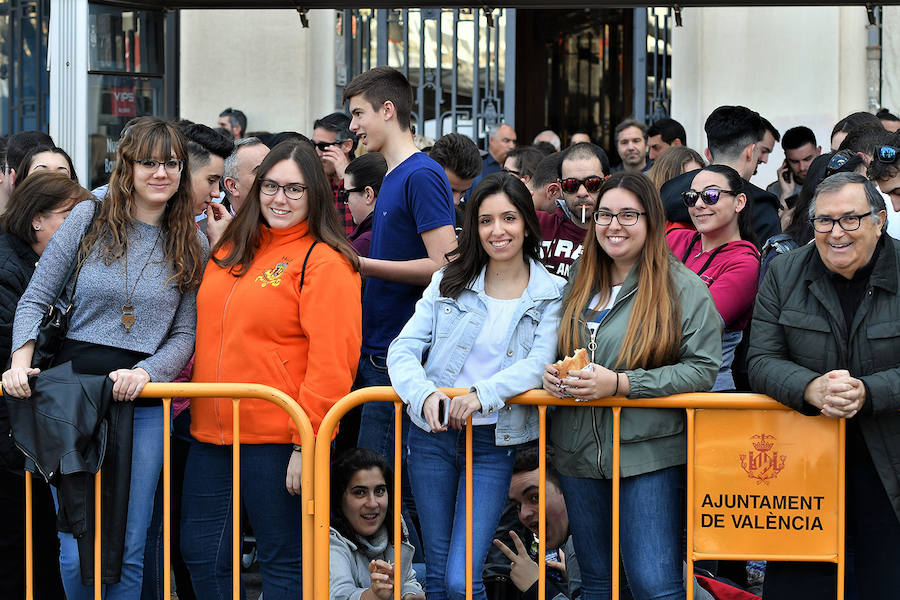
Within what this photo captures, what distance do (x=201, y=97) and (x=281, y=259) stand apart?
657 cm

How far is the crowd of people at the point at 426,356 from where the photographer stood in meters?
4.08

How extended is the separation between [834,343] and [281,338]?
1.97 meters

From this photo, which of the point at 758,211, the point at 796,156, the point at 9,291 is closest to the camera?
the point at 9,291

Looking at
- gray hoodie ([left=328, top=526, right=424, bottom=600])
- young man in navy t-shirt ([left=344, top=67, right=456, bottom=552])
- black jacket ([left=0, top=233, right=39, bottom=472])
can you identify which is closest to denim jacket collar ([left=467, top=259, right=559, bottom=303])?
young man in navy t-shirt ([left=344, top=67, right=456, bottom=552])

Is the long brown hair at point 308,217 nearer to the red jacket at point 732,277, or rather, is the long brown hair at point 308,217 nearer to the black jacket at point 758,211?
the red jacket at point 732,277

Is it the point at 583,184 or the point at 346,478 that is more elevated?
the point at 583,184

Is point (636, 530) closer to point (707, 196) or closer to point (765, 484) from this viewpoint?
point (765, 484)

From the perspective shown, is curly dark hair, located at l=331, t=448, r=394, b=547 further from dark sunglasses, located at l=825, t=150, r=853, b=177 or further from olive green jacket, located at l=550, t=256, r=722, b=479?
dark sunglasses, located at l=825, t=150, r=853, b=177

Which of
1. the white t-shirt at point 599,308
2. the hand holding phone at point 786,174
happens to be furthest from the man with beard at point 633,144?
the white t-shirt at point 599,308

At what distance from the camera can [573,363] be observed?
401 centimetres

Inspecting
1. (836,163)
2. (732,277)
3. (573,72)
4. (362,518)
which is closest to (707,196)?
(732,277)

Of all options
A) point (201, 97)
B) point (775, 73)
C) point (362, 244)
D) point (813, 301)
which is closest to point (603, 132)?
point (775, 73)

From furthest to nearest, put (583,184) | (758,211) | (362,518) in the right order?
(583,184) → (758,211) → (362,518)

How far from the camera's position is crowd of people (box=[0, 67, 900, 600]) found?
4082 millimetres
